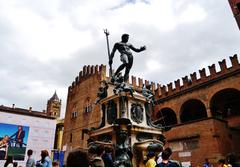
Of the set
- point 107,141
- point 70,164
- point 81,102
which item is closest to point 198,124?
point 107,141

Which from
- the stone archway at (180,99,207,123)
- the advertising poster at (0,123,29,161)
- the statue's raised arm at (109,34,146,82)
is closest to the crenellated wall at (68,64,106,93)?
the stone archway at (180,99,207,123)

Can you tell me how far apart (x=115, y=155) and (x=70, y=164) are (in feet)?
11.8

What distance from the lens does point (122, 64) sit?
278 inches

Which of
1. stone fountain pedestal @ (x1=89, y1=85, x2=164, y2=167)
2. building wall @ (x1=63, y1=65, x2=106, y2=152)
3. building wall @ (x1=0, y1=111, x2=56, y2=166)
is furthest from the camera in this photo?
building wall @ (x1=63, y1=65, x2=106, y2=152)

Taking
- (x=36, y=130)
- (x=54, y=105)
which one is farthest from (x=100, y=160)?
(x=54, y=105)

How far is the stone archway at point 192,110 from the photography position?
23281mm

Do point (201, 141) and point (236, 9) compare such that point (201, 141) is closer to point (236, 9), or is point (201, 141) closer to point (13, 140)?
point (236, 9)

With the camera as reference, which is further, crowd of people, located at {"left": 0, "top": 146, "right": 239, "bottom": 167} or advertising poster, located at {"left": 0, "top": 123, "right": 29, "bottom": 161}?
advertising poster, located at {"left": 0, "top": 123, "right": 29, "bottom": 161}

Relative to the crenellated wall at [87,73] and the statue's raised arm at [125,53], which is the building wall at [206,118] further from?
the statue's raised arm at [125,53]

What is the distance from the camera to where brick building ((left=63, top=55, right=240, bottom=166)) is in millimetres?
15406

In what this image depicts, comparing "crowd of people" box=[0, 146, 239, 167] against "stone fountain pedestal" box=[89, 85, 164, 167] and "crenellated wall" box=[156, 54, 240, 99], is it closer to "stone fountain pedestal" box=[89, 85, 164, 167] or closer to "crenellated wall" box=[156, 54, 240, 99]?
"stone fountain pedestal" box=[89, 85, 164, 167]

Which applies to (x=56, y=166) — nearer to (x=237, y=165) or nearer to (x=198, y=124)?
(x=237, y=165)

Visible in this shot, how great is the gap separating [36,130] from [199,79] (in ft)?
52.9

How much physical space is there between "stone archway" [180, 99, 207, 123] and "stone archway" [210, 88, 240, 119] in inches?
66.0
